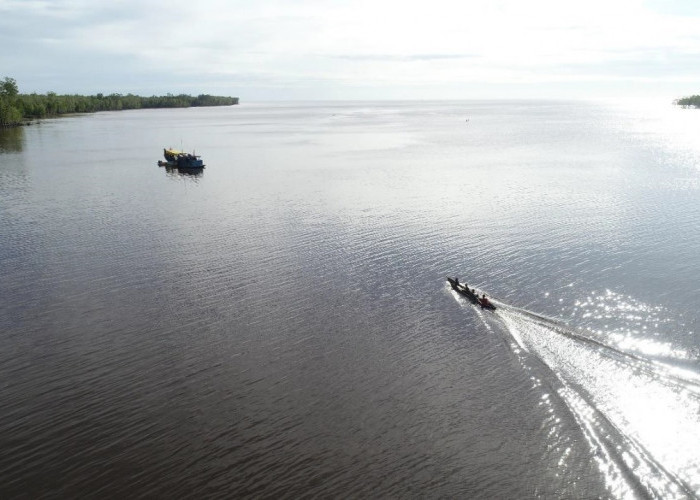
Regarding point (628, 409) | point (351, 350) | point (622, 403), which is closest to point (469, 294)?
point (351, 350)

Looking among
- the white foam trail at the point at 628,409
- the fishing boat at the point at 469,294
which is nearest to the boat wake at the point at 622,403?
the white foam trail at the point at 628,409

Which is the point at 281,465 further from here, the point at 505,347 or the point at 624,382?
Answer: the point at 624,382

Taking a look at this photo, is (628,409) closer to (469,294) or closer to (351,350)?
(469,294)

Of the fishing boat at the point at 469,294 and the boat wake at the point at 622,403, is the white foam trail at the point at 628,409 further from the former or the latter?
the fishing boat at the point at 469,294

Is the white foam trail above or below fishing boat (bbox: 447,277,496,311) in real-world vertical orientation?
below

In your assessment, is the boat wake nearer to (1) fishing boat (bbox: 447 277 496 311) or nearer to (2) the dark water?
(2) the dark water

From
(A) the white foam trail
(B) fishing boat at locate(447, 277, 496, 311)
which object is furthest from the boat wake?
(B) fishing boat at locate(447, 277, 496, 311)
